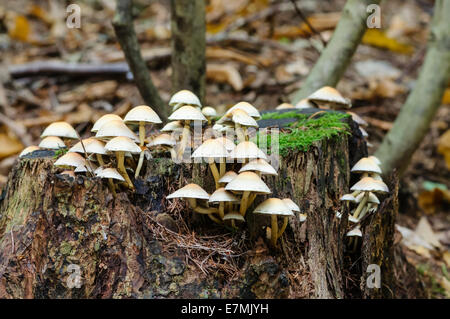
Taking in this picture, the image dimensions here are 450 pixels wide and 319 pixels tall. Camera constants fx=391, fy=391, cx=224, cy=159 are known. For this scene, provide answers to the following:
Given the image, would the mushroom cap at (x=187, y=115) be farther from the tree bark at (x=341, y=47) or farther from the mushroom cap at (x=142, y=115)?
the tree bark at (x=341, y=47)

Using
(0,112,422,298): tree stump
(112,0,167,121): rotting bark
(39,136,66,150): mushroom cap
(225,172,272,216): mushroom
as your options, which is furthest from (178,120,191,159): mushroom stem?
(112,0,167,121): rotting bark

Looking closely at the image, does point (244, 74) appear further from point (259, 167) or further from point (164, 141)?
point (259, 167)

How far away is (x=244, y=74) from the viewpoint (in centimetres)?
889

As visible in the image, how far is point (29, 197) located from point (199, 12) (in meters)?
3.12

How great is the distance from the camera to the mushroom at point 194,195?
2.69m

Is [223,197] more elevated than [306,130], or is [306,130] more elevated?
[306,130]

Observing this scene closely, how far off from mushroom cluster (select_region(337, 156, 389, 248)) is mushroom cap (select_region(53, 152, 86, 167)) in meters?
2.24

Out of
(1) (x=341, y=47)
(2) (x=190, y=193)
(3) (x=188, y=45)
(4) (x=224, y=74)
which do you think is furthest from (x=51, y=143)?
(4) (x=224, y=74)

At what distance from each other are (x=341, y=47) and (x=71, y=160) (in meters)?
3.83

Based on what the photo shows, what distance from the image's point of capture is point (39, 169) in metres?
3.24

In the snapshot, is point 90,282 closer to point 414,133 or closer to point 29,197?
point 29,197

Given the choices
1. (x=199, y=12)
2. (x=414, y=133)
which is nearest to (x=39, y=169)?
(x=199, y=12)

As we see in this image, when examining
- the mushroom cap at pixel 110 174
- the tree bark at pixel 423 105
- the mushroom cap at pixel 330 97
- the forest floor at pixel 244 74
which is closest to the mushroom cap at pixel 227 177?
the mushroom cap at pixel 110 174

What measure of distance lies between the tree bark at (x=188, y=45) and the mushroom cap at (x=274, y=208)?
118 inches
